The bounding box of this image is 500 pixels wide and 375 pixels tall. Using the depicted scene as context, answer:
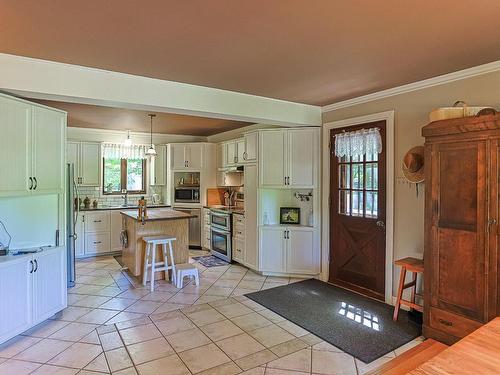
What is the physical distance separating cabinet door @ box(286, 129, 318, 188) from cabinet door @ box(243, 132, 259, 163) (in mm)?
527

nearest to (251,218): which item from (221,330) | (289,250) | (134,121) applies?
(289,250)

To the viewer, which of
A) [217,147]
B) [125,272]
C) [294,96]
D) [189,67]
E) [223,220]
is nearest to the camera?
[189,67]

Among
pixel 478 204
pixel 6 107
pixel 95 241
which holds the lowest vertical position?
pixel 95 241

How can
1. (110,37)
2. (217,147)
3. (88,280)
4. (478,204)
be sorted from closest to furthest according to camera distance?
(110,37), (478,204), (88,280), (217,147)

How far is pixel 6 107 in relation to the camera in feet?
9.33

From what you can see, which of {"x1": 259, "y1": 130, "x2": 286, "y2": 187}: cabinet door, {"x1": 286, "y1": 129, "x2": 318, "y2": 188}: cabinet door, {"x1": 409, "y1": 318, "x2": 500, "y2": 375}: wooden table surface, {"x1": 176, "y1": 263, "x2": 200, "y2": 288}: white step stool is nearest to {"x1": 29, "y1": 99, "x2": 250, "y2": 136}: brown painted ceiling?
{"x1": 259, "y1": 130, "x2": 286, "y2": 187}: cabinet door

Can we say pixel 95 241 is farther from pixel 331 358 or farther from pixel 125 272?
pixel 331 358

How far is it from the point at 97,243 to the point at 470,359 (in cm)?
615

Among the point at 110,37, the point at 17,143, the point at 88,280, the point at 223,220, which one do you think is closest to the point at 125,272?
the point at 88,280

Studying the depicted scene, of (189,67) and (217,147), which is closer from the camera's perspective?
(189,67)

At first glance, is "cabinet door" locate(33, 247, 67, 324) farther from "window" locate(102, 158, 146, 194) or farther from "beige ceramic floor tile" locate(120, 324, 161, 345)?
"window" locate(102, 158, 146, 194)

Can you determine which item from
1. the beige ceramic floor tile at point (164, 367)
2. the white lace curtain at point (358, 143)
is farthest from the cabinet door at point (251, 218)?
the beige ceramic floor tile at point (164, 367)

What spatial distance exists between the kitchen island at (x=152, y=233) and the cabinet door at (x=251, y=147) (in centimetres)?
130

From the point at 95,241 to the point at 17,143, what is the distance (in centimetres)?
362
